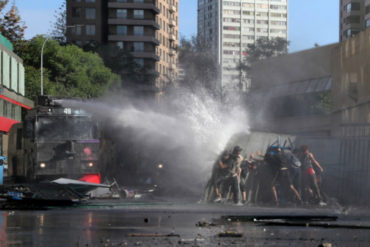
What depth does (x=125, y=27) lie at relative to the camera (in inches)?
4648

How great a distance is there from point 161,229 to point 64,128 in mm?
14300

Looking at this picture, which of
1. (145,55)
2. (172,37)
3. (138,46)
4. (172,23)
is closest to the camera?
(145,55)

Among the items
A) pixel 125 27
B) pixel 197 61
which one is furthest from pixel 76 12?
pixel 197 61

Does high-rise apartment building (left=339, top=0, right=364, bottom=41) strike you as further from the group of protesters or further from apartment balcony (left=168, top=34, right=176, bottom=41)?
the group of protesters

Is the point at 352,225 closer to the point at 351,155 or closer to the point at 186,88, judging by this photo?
the point at 351,155

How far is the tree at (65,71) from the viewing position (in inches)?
2741

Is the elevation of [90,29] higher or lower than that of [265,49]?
higher

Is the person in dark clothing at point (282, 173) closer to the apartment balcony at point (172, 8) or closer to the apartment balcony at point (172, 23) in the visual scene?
the apartment balcony at point (172, 8)

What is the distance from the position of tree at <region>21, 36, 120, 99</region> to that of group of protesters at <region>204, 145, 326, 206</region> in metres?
44.2

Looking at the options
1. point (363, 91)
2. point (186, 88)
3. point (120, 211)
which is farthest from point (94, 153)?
point (186, 88)

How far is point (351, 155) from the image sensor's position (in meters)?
25.7

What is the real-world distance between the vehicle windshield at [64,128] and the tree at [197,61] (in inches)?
2772

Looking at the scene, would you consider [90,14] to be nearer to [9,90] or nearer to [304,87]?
[304,87]

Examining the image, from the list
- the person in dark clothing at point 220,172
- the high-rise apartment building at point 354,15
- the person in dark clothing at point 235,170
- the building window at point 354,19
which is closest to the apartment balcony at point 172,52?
the high-rise apartment building at point 354,15
